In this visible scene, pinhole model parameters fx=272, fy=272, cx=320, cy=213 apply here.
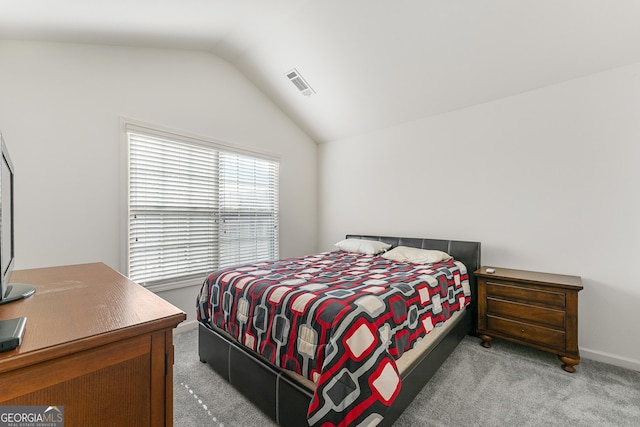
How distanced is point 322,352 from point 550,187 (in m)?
2.70

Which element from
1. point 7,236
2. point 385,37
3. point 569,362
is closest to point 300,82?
point 385,37

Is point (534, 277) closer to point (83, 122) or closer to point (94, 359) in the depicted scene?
point (94, 359)

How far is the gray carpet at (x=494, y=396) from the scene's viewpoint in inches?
65.3

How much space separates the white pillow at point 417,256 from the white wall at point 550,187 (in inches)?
20.6

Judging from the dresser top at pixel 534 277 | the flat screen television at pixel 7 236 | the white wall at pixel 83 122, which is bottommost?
the dresser top at pixel 534 277

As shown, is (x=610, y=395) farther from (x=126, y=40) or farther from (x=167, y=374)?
(x=126, y=40)

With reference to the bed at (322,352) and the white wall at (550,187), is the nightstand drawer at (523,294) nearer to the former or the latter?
the bed at (322,352)

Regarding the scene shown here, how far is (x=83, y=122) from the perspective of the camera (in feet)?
7.57

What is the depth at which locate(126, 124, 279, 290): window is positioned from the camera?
8.71 feet

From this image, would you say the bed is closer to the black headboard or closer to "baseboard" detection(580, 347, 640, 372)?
the black headboard

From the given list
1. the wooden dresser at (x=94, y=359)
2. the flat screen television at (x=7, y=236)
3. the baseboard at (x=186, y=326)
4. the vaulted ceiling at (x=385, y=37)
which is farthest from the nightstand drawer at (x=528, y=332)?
the flat screen television at (x=7, y=236)

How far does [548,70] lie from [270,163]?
3164 mm

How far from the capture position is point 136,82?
8.52 feet

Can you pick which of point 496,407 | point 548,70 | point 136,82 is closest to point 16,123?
point 136,82
